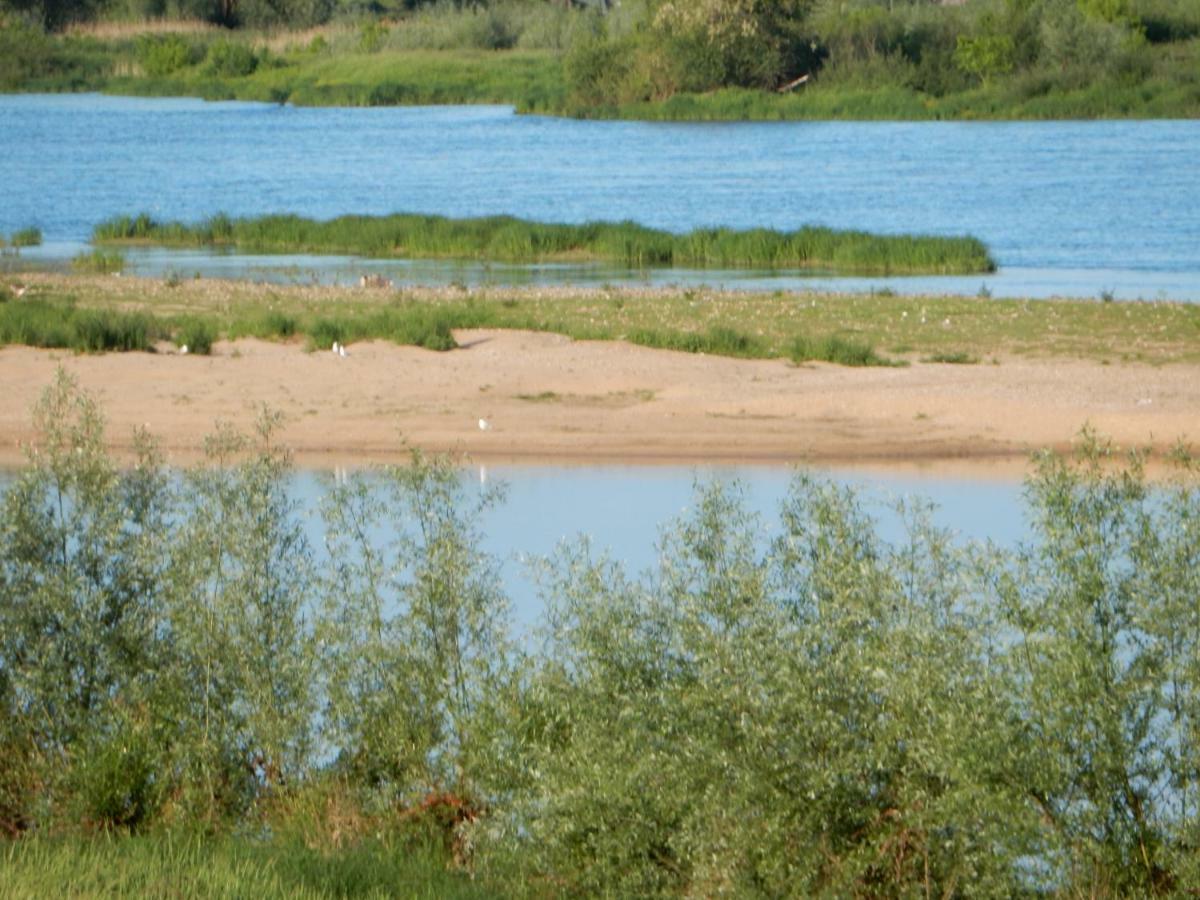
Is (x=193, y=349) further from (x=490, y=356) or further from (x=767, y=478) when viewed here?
(x=767, y=478)

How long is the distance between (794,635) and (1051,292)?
2043 centimetres

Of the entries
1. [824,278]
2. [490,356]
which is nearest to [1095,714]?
[490,356]

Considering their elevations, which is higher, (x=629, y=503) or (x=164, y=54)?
(x=629, y=503)

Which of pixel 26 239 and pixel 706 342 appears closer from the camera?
pixel 706 342

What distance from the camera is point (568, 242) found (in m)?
32.6

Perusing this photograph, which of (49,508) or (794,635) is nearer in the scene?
(794,635)

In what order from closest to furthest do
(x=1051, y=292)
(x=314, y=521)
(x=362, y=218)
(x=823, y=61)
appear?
(x=314, y=521)
(x=1051, y=292)
(x=362, y=218)
(x=823, y=61)

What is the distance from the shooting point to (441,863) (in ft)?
25.2

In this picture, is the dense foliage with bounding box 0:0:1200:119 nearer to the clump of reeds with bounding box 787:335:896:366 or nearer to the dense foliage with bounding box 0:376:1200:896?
the clump of reeds with bounding box 787:335:896:366

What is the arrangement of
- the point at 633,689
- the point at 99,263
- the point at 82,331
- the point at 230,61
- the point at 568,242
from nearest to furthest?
the point at 633,689
the point at 82,331
the point at 99,263
the point at 568,242
the point at 230,61

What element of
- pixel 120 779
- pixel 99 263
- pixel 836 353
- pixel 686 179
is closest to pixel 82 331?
pixel 836 353

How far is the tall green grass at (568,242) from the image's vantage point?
3006cm

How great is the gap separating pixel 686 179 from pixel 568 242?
16164mm

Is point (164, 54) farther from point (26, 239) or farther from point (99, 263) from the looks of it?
point (99, 263)
